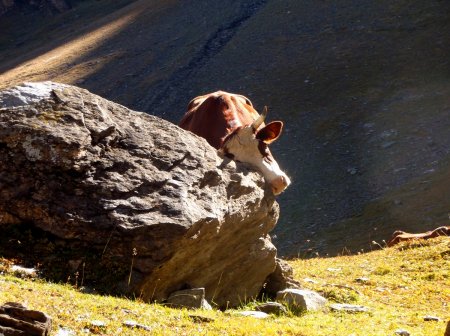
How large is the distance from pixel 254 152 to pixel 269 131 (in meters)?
0.57

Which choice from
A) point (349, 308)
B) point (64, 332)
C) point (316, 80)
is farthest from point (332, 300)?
point (316, 80)

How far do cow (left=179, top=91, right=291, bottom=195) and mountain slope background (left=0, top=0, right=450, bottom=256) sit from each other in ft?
24.4

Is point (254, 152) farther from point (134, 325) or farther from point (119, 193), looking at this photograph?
point (134, 325)

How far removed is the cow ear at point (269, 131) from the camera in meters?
11.1

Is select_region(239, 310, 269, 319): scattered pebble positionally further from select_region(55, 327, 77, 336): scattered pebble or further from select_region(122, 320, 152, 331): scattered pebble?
select_region(55, 327, 77, 336): scattered pebble

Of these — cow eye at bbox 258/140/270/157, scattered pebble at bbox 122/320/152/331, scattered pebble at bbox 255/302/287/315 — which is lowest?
scattered pebble at bbox 255/302/287/315

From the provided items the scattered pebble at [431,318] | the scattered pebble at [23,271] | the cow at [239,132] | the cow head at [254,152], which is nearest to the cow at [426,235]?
the cow at [239,132]

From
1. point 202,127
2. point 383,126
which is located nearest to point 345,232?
point 383,126

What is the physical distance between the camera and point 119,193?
853cm

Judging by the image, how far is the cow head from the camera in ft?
34.8

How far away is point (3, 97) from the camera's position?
895 cm

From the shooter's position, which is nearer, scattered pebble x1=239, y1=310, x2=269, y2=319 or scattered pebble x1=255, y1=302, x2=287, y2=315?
scattered pebble x1=239, y1=310, x2=269, y2=319

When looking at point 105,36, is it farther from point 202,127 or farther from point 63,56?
point 202,127

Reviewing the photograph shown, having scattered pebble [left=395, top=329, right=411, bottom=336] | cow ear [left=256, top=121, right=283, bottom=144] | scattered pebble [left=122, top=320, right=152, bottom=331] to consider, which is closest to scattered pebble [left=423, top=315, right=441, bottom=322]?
scattered pebble [left=395, top=329, right=411, bottom=336]
